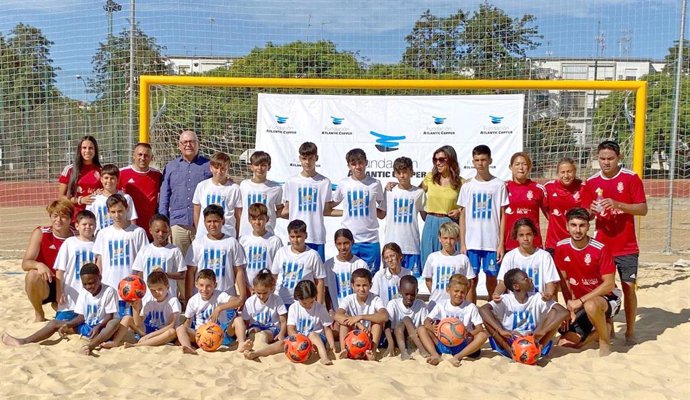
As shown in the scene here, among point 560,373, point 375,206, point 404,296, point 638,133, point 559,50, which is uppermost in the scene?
point 559,50

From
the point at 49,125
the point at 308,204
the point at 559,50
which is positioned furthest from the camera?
the point at 49,125

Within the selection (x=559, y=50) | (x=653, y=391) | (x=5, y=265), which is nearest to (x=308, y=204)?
(x=653, y=391)

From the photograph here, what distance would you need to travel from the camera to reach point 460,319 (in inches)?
192

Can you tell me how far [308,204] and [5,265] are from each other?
5076 millimetres

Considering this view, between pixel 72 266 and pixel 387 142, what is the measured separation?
343 centimetres

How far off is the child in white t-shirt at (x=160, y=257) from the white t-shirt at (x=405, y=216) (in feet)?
5.92

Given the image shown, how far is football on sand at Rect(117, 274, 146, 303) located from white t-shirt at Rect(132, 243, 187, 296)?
24 cm

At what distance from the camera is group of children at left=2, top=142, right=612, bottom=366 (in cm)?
495

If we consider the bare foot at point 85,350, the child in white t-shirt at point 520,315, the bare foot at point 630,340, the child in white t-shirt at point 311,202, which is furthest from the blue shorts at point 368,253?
the bare foot at point 85,350

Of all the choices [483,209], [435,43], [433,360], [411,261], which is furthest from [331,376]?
[435,43]

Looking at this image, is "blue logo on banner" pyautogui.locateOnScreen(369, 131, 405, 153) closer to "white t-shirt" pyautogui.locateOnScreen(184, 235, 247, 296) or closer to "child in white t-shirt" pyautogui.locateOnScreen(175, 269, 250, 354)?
"white t-shirt" pyautogui.locateOnScreen(184, 235, 247, 296)

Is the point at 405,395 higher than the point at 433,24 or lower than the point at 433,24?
lower

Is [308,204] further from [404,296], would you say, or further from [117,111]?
[117,111]

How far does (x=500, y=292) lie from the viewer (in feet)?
16.4
